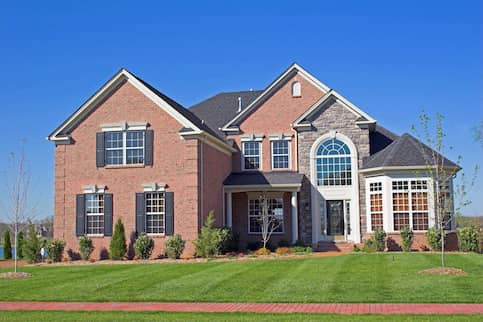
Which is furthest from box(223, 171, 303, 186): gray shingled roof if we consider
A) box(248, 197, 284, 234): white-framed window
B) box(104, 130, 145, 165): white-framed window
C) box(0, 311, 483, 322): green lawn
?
box(0, 311, 483, 322): green lawn

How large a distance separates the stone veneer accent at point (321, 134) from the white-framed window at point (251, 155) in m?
2.48

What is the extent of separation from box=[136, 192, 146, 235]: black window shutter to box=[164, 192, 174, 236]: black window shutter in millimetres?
1096

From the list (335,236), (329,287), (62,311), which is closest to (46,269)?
(62,311)

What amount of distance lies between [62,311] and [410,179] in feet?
60.2

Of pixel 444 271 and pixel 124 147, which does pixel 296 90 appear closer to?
pixel 124 147

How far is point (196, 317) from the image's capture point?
11.3m

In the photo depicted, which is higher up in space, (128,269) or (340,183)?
(340,183)

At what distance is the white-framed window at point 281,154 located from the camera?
30234 mm

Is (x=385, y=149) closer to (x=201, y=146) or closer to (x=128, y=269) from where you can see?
(x=201, y=146)

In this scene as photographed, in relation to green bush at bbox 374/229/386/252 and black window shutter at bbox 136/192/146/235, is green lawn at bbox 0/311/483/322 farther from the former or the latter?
green bush at bbox 374/229/386/252

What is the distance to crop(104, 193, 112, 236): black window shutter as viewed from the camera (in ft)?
83.8

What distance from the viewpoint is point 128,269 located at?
19.7 metres

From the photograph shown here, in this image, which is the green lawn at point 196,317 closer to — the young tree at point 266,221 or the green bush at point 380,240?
the green bush at point 380,240

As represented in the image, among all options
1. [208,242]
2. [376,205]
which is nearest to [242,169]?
[376,205]
